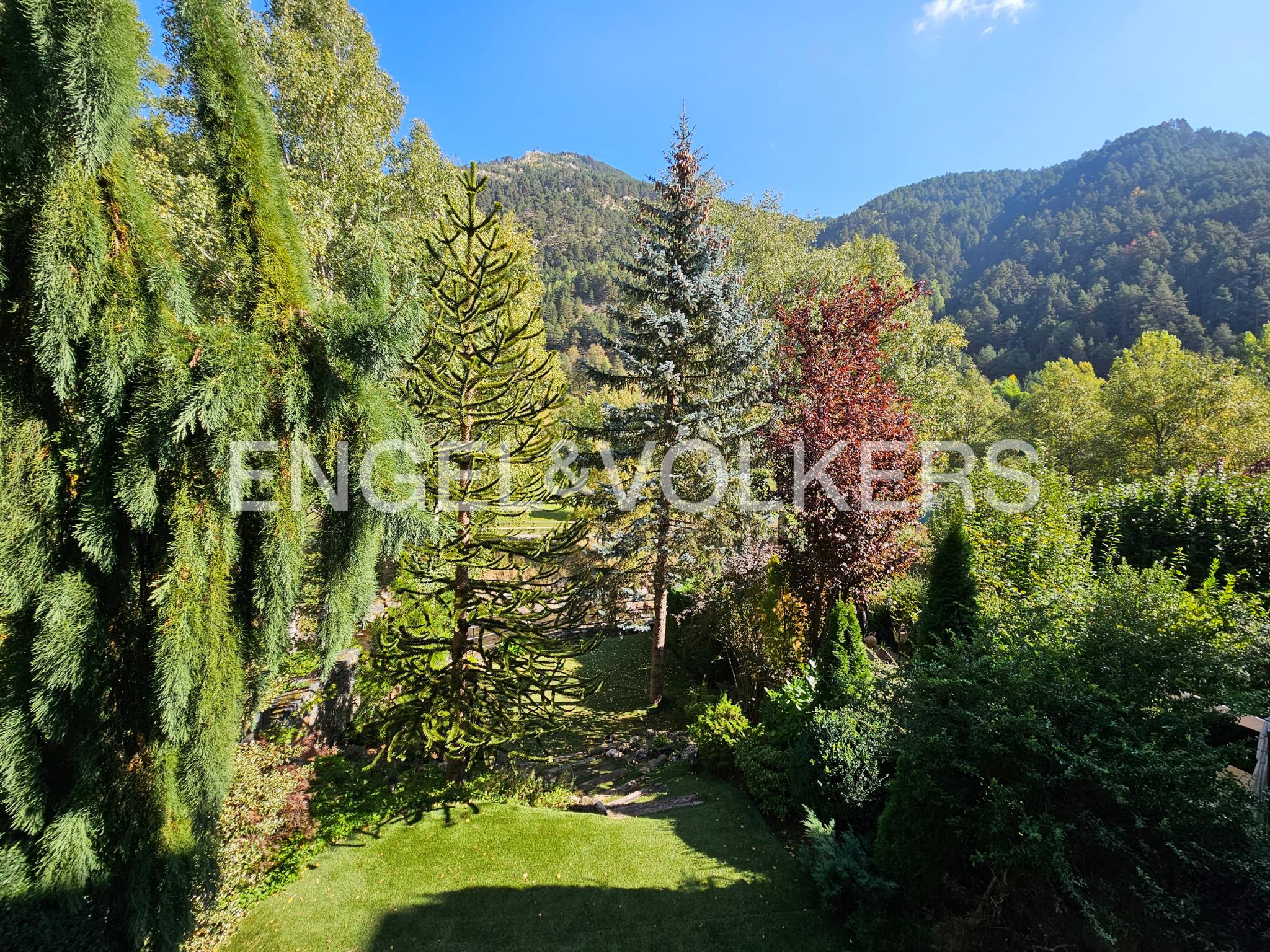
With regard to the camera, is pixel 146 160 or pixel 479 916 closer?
pixel 479 916

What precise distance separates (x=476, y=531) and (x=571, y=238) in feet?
525

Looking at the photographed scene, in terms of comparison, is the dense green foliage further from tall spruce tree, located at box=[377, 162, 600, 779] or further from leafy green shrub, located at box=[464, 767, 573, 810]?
leafy green shrub, located at box=[464, 767, 573, 810]

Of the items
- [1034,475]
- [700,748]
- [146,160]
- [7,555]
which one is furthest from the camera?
[1034,475]

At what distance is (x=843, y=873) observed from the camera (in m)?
4.77

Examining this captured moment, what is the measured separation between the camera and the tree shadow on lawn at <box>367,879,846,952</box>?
4.51m

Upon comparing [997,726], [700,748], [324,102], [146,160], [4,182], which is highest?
[324,102]

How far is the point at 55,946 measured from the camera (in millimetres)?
2711

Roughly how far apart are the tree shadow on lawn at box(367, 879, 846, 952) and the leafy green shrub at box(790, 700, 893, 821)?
1.15 metres

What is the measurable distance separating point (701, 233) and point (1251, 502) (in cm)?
1017

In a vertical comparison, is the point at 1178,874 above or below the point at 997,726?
below

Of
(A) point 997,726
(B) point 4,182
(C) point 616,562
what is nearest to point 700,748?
(C) point 616,562

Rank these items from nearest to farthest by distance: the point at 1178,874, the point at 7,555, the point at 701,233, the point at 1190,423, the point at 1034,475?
the point at 7,555 < the point at 1178,874 < the point at 701,233 < the point at 1034,475 < the point at 1190,423

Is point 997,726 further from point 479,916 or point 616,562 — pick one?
point 616,562

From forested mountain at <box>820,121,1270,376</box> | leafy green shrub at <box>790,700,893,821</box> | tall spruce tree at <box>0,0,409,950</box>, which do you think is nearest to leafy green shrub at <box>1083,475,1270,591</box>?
leafy green shrub at <box>790,700,893,821</box>
